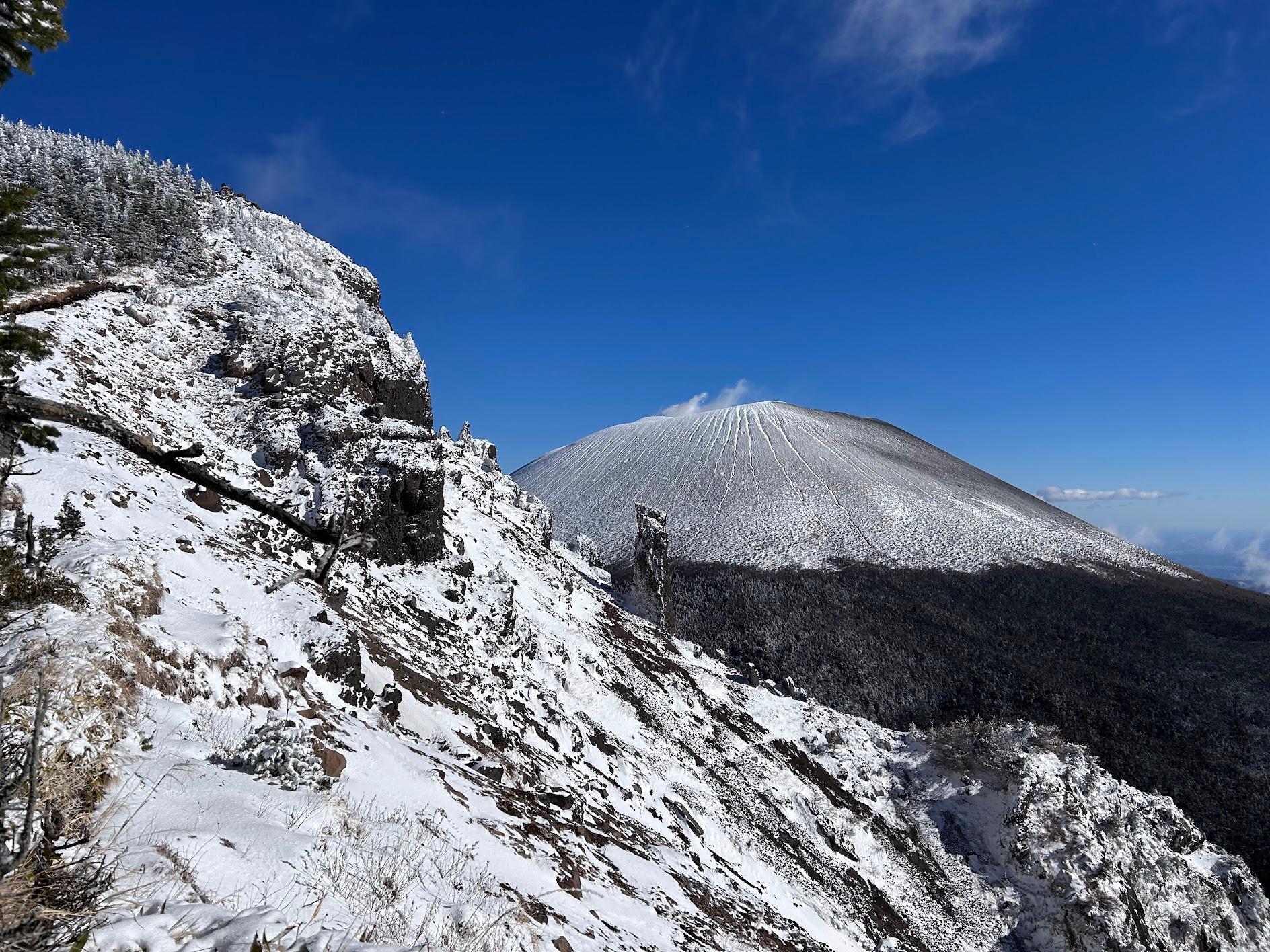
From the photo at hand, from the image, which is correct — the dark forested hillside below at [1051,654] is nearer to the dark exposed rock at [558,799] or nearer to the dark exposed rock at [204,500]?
the dark exposed rock at [558,799]

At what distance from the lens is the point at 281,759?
834 centimetres

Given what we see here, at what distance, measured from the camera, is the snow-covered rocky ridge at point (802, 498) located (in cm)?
7644

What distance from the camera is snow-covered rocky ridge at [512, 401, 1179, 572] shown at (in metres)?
76.4

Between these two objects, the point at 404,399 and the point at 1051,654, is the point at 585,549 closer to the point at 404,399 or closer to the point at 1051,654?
the point at 404,399

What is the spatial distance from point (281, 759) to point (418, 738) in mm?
6647

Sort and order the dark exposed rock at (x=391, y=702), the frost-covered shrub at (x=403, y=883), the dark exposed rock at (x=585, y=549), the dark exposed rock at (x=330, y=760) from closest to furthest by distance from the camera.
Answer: the frost-covered shrub at (x=403, y=883)
the dark exposed rock at (x=330, y=760)
the dark exposed rock at (x=391, y=702)
the dark exposed rock at (x=585, y=549)

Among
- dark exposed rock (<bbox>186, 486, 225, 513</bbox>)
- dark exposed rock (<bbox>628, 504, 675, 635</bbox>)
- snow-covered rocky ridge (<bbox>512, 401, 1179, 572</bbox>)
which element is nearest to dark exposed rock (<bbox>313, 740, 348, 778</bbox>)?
dark exposed rock (<bbox>186, 486, 225, 513</bbox>)

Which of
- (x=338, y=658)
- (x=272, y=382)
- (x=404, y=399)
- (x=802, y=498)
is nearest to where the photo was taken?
(x=338, y=658)

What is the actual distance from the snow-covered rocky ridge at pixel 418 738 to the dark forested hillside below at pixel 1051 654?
25.1 ft

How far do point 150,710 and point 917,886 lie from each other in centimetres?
3217

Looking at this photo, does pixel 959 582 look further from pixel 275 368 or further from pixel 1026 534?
pixel 275 368

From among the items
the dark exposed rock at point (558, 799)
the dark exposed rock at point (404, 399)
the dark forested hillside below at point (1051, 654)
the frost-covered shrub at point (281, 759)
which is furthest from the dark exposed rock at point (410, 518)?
the dark forested hillside below at point (1051, 654)

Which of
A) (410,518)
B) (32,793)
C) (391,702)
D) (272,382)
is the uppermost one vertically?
(272,382)

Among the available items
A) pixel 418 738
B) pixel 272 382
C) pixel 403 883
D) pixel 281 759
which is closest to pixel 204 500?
pixel 272 382
